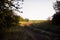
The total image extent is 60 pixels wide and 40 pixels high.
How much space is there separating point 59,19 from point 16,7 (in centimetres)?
2046

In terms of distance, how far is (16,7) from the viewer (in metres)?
19.3

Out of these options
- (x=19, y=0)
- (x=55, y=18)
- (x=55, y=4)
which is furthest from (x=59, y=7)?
(x=19, y=0)

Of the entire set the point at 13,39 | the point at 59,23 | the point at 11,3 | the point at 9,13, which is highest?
the point at 11,3

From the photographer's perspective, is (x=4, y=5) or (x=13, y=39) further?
(x=4, y=5)

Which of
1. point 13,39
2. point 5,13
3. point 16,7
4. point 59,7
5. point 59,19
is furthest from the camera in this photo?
point 59,7

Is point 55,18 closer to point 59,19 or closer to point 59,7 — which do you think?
point 59,19

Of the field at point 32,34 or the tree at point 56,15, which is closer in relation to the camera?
the field at point 32,34

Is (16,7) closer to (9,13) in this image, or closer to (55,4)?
(9,13)

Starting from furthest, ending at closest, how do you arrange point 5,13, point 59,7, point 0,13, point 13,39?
point 59,7 → point 5,13 → point 0,13 → point 13,39

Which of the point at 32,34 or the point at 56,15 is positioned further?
the point at 56,15

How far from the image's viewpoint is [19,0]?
65.8ft

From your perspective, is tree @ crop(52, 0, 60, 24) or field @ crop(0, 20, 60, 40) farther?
tree @ crop(52, 0, 60, 24)

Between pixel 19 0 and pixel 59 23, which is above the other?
pixel 19 0

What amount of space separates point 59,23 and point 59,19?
110 cm
